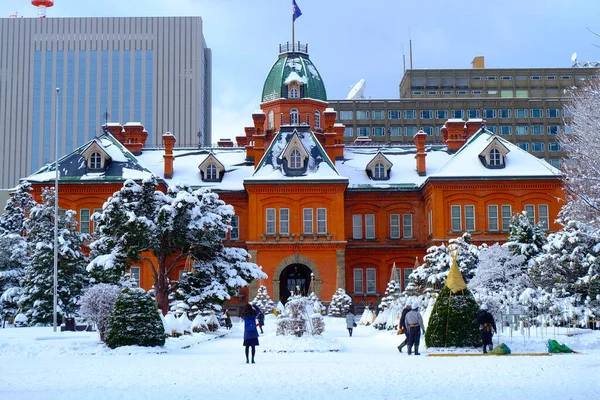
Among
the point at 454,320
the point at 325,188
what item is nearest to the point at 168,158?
the point at 325,188

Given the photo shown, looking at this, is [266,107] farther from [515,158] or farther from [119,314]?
[119,314]

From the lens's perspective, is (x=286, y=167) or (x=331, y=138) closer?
(x=286, y=167)

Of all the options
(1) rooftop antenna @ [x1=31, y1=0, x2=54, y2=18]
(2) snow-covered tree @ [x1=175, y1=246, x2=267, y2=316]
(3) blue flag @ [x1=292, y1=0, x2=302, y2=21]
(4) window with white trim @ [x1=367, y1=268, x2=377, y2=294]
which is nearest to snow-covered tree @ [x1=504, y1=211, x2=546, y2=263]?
(2) snow-covered tree @ [x1=175, y1=246, x2=267, y2=316]

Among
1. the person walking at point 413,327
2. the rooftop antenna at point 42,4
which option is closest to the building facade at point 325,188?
the person walking at point 413,327

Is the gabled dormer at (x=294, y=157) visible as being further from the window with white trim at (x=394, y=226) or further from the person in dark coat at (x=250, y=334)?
the person in dark coat at (x=250, y=334)

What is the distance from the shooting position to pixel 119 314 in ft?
75.9

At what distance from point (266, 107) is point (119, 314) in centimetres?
3754

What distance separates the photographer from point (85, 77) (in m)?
118

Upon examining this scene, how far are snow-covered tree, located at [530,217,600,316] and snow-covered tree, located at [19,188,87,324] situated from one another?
2174 cm

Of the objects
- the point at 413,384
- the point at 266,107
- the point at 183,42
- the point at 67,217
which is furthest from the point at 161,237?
the point at 183,42

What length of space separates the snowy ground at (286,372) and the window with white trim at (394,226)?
93.9ft

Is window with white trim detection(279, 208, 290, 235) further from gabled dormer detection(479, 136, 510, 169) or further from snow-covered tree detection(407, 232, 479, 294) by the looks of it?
gabled dormer detection(479, 136, 510, 169)

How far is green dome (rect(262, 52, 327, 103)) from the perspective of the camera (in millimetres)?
58281

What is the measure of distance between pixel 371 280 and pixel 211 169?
42.8 feet
